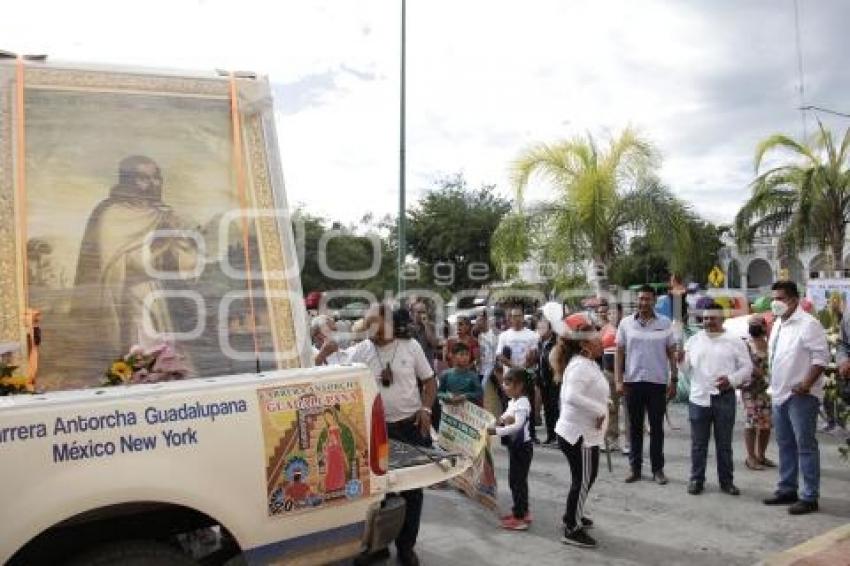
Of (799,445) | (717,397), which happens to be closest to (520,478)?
(717,397)

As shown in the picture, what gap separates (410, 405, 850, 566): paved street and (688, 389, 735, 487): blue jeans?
193 mm

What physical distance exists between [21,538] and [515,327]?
7206 mm

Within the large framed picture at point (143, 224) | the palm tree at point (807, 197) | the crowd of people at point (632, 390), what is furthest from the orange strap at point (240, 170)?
the palm tree at point (807, 197)

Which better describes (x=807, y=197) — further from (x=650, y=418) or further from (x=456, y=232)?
(x=650, y=418)

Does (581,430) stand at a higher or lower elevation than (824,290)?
lower

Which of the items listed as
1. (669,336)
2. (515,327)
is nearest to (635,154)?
(515,327)

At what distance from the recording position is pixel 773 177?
2091 centimetres

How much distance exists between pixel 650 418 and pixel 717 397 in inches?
27.9

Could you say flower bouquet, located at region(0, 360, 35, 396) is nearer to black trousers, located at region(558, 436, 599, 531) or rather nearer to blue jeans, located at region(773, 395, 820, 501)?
black trousers, located at region(558, 436, 599, 531)

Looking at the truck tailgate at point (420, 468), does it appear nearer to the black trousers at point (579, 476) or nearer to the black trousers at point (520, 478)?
the black trousers at point (579, 476)

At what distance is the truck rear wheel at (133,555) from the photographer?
9.20ft

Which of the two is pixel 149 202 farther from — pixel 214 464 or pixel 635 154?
pixel 635 154

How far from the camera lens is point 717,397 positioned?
667 centimetres

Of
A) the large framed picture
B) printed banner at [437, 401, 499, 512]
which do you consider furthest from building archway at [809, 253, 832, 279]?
the large framed picture
